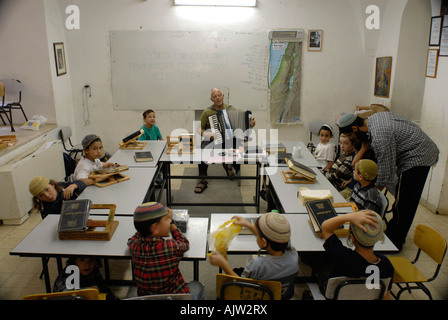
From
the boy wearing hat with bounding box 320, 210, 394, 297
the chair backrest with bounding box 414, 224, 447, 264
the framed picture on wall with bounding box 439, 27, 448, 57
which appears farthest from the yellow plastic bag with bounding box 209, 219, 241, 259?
the framed picture on wall with bounding box 439, 27, 448, 57

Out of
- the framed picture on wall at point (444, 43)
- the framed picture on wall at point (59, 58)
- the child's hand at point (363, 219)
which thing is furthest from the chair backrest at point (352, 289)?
the framed picture on wall at point (59, 58)

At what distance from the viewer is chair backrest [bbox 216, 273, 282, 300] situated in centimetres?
207

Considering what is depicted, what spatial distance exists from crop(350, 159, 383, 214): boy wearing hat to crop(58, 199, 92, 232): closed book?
225 centimetres

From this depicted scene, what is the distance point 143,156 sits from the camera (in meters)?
4.27

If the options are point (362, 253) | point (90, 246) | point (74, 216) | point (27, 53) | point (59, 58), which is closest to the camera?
point (362, 253)

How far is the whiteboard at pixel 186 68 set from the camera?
6214 mm

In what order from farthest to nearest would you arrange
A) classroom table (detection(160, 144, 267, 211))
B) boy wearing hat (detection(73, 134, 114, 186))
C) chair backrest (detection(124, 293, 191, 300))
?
classroom table (detection(160, 144, 267, 211)) → boy wearing hat (detection(73, 134, 114, 186)) → chair backrest (detection(124, 293, 191, 300))

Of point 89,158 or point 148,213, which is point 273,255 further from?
point 89,158

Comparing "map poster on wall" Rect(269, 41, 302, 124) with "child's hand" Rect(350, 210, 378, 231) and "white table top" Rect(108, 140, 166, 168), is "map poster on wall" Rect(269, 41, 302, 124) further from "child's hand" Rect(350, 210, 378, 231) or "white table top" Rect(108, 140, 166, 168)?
"child's hand" Rect(350, 210, 378, 231)

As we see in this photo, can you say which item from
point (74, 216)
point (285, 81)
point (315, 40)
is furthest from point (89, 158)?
point (315, 40)

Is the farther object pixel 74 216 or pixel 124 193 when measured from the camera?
pixel 124 193

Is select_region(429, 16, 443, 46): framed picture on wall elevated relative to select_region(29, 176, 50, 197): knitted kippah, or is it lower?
elevated

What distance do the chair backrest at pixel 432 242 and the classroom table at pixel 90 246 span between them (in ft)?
5.56

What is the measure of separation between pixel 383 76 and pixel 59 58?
5.48 meters
